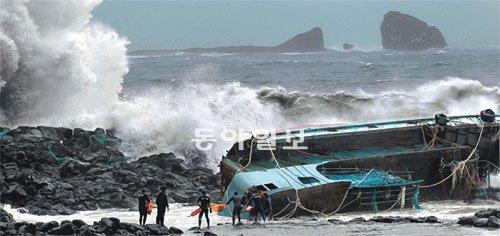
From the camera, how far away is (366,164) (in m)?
20.9

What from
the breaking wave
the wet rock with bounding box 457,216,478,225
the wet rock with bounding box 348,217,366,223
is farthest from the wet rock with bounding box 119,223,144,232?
the breaking wave

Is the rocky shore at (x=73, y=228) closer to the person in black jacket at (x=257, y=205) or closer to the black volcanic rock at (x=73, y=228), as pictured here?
the black volcanic rock at (x=73, y=228)

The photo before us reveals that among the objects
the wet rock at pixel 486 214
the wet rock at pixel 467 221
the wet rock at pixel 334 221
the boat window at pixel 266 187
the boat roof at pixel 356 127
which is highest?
the boat roof at pixel 356 127

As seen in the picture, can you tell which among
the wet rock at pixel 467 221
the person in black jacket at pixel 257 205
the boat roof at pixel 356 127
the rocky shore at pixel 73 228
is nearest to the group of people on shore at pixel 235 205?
the person in black jacket at pixel 257 205

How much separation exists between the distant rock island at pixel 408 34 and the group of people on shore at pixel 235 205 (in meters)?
122

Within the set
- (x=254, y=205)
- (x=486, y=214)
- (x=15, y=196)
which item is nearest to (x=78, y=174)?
(x=15, y=196)

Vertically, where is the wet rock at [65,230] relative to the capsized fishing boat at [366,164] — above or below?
below

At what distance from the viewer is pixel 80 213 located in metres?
18.3

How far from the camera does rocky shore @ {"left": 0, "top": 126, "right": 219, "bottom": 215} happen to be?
19000mm

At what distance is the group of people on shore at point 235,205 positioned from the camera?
16359 millimetres

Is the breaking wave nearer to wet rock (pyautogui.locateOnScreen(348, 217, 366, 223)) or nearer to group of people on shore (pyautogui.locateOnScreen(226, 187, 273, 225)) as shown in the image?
group of people on shore (pyautogui.locateOnScreen(226, 187, 273, 225))

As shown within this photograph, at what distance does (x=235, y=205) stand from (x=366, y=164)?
5533mm

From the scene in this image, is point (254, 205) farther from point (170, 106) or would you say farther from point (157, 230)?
point (170, 106)

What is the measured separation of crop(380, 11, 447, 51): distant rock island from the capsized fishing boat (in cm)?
11401
